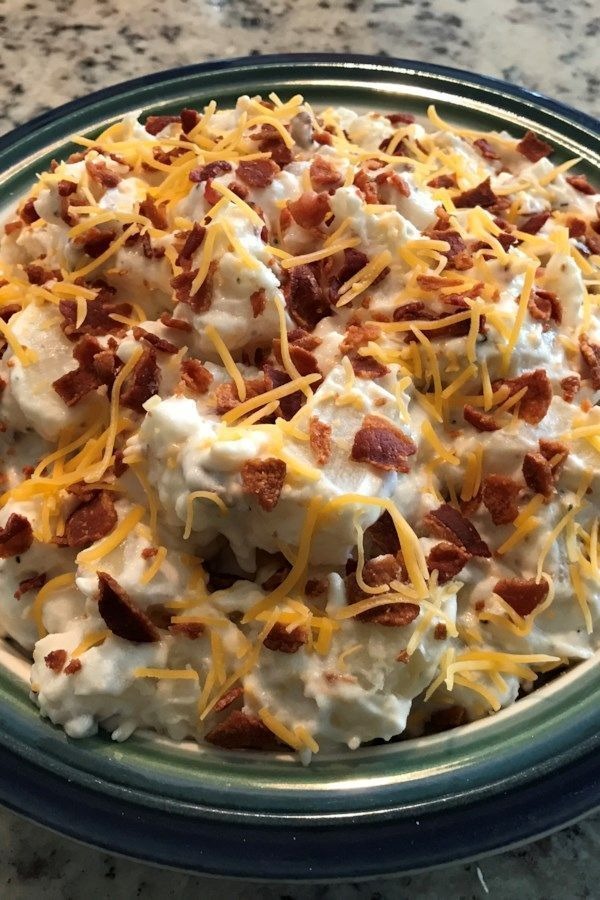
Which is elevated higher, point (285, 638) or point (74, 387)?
point (74, 387)

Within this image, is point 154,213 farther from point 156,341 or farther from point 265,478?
point 265,478

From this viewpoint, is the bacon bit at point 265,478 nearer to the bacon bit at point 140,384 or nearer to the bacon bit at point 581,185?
the bacon bit at point 140,384

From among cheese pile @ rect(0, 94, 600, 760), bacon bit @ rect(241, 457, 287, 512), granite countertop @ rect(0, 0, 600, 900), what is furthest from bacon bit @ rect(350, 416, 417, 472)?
granite countertop @ rect(0, 0, 600, 900)

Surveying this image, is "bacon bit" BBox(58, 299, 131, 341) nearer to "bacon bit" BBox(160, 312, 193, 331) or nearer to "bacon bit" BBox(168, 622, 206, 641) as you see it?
"bacon bit" BBox(160, 312, 193, 331)

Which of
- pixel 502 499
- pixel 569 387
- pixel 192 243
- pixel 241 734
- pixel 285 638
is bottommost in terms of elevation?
pixel 241 734

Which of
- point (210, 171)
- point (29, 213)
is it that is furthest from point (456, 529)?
point (29, 213)

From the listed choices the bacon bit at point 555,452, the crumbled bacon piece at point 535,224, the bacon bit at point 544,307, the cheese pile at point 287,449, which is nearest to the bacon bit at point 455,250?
the cheese pile at point 287,449

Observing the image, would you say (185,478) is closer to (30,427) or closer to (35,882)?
(30,427)
